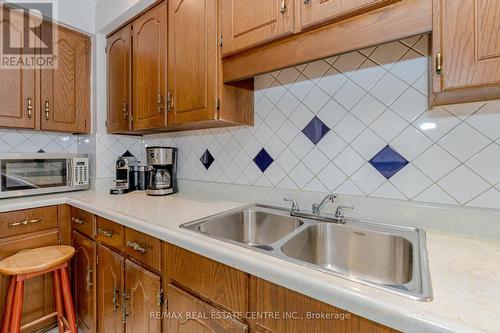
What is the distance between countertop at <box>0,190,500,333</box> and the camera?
47cm

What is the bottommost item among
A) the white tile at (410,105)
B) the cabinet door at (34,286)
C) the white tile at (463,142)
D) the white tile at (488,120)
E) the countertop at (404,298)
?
the cabinet door at (34,286)

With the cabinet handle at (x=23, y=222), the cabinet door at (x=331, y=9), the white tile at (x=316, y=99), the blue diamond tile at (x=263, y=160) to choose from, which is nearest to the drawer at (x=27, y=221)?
the cabinet handle at (x=23, y=222)

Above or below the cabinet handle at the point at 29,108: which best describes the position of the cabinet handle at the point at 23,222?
below

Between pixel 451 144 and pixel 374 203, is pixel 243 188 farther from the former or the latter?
pixel 451 144

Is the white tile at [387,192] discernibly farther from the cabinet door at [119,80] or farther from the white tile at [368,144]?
the cabinet door at [119,80]

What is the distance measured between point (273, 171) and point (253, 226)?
32 centimetres

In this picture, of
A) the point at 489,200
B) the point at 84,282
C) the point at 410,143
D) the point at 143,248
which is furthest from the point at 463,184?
the point at 84,282

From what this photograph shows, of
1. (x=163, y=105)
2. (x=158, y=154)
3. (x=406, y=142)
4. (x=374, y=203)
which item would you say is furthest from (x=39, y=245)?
(x=406, y=142)

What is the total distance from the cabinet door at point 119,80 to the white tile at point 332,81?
134 cm

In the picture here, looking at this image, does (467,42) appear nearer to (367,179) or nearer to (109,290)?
(367,179)

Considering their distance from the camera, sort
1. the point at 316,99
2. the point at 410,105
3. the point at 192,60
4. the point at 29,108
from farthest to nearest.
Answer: the point at 29,108
the point at 192,60
the point at 316,99
the point at 410,105

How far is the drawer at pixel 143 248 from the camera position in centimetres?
104

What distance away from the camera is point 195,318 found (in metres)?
0.90

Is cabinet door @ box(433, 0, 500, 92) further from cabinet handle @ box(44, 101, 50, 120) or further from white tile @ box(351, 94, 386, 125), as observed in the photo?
cabinet handle @ box(44, 101, 50, 120)
